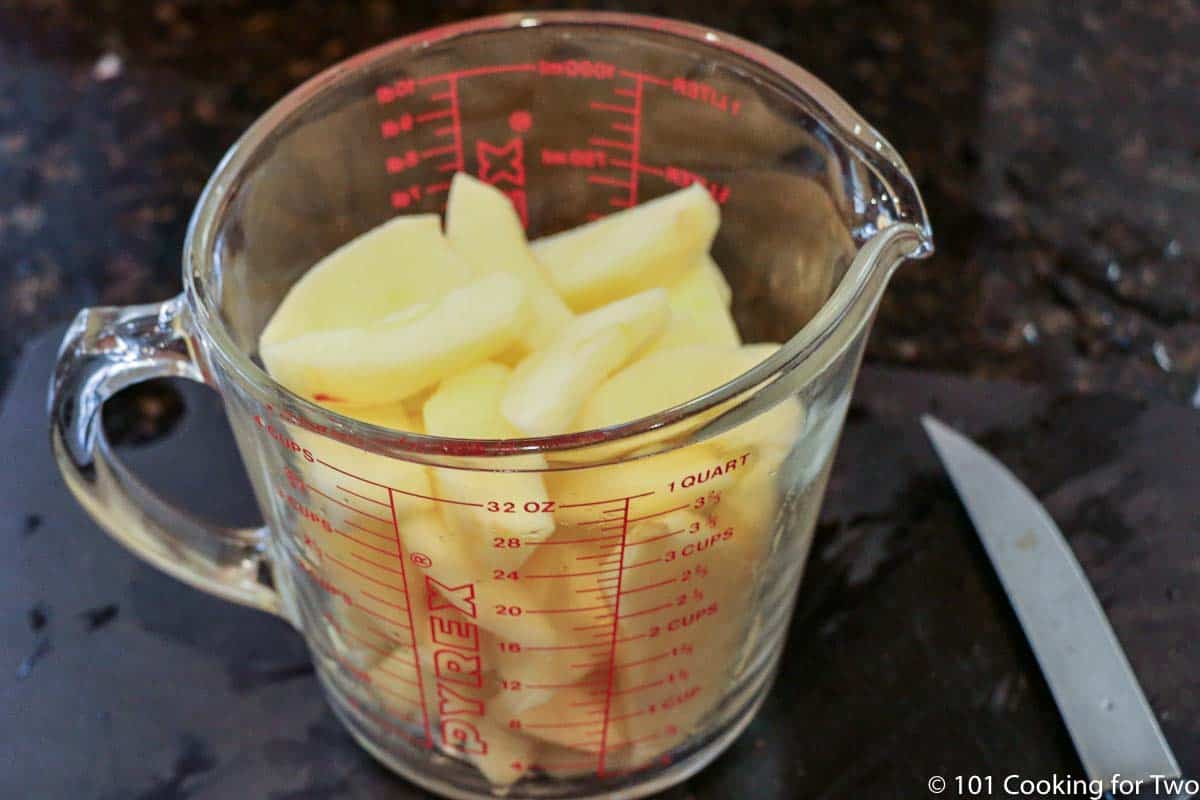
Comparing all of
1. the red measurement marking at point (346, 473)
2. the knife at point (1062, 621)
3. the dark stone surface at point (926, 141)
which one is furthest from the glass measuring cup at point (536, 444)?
the dark stone surface at point (926, 141)

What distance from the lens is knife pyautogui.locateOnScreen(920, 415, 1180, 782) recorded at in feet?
1.90

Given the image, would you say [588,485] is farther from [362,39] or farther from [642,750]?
[362,39]

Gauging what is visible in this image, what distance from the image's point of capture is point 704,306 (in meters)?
0.60

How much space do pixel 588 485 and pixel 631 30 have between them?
0.92ft

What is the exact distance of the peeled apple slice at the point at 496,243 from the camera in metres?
0.55

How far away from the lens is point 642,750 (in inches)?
22.2

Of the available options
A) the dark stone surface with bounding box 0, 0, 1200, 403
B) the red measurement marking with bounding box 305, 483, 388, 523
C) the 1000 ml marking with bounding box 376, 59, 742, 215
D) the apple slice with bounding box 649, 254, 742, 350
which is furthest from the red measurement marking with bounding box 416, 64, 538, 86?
the dark stone surface with bounding box 0, 0, 1200, 403

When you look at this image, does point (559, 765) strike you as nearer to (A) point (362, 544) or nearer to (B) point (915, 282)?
(A) point (362, 544)

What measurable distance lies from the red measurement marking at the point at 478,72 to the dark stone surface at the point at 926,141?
0.39m

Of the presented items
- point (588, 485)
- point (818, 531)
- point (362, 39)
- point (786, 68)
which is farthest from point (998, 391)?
point (362, 39)

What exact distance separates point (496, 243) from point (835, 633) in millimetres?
274

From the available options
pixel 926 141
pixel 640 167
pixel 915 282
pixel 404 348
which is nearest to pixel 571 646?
pixel 404 348

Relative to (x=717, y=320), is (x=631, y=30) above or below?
above

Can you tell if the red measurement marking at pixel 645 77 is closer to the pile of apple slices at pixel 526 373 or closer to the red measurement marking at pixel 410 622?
the pile of apple slices at pixel 526 373
